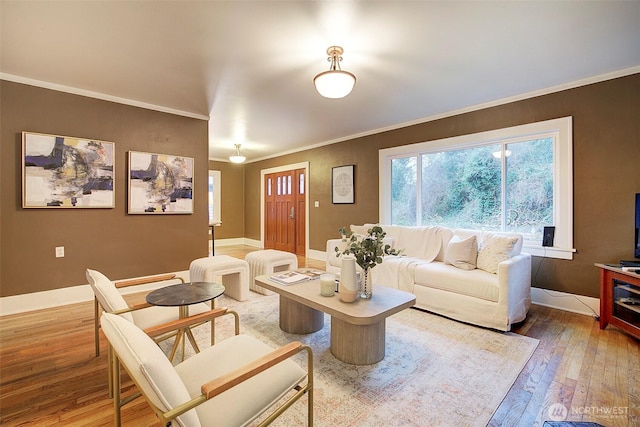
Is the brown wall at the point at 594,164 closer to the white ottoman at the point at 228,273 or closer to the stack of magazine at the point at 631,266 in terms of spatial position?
the stack of magazine at the point at 631,266

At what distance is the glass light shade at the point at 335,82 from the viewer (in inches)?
90.9

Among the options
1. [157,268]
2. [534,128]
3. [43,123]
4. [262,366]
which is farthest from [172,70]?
[534,128]

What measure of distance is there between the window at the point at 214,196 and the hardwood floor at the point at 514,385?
4.94 m

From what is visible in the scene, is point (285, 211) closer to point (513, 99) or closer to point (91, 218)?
point (91, 218)

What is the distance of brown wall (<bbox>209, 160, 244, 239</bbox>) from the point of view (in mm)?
7777

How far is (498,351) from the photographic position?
2.25 metres

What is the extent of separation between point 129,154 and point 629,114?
5507 mm

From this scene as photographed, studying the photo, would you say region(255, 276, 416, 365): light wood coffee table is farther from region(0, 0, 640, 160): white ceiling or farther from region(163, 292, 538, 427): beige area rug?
region(0, 0, 640, 160): white ceiling

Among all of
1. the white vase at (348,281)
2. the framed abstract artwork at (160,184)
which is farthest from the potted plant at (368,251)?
the framed abstract artwork at (160,184)

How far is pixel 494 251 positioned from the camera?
9.53ft

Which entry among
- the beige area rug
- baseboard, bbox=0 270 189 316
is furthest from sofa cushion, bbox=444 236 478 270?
baseboard, bbox=0 270 189 316

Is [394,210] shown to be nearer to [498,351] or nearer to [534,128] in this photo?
[534,128]

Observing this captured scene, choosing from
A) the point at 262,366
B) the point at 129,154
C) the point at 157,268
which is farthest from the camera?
the point at 157,268

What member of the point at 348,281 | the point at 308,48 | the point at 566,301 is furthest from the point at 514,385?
the point at 308,48
